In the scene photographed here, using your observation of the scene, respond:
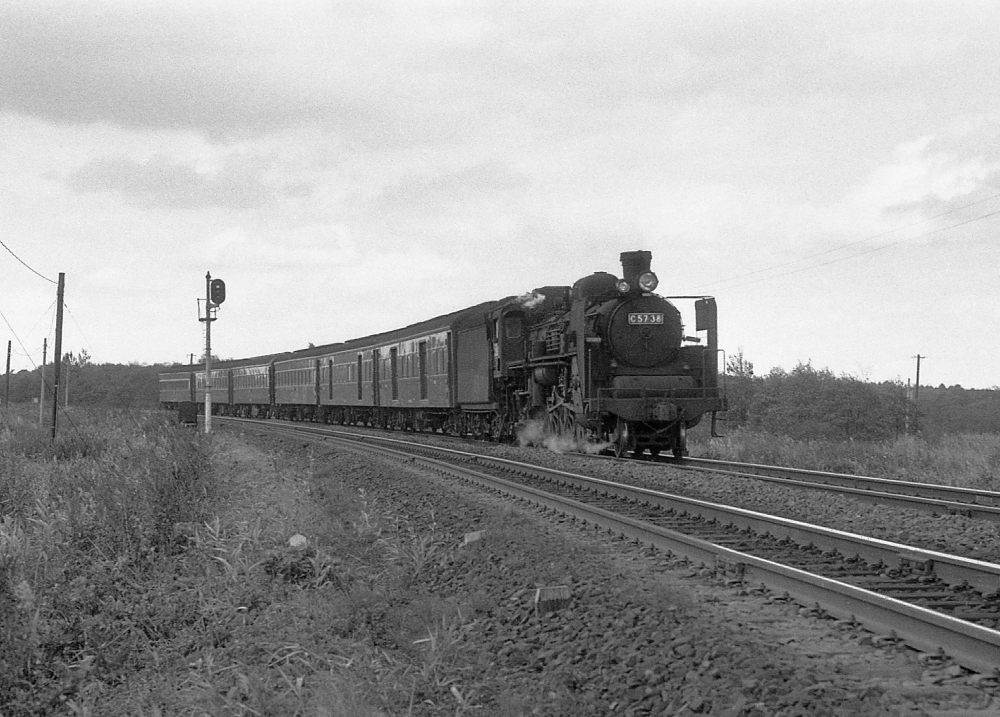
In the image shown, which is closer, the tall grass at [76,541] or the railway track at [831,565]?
the railway track at [831,565]

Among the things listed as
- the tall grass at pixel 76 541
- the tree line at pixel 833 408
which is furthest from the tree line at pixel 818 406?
the tall grass at pixel 76 541

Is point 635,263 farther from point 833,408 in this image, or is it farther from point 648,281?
point 833,408

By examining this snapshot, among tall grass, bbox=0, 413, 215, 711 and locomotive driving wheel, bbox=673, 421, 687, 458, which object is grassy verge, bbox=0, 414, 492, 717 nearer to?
tall grass, bbox=0, 413, 215, 711

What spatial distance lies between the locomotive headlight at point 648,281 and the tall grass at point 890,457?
4.06 meters

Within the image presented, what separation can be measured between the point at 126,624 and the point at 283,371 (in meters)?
41.3

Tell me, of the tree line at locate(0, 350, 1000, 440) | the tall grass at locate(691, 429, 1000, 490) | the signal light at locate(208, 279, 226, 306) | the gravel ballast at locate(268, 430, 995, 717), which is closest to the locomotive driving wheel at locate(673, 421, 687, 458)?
the tall grass at locate(691, 429, 1000, 490)

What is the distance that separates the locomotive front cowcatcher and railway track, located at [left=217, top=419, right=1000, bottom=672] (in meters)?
5.17

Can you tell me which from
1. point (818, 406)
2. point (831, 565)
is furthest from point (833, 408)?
point (831, 565)

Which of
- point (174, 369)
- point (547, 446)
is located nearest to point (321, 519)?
point (547, 446)

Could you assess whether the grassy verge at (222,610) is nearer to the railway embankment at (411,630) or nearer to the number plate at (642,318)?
the railway embankment at (411,630)

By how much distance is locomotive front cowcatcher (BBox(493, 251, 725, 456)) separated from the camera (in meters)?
16.5

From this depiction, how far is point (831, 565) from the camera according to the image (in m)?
6.88

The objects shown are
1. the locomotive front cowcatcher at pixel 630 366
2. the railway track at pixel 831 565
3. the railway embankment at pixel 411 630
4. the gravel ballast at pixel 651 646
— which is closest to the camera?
the gravel ballast at pixel 651 646

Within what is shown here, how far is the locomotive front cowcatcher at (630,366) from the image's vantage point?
16484 mm
